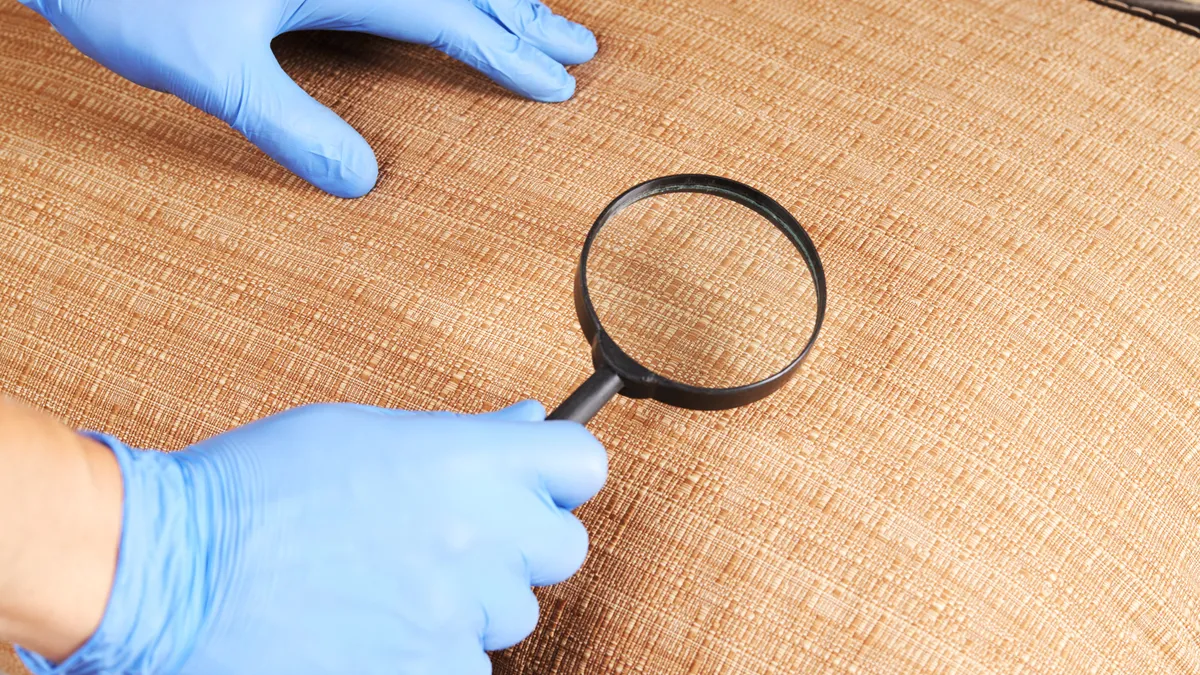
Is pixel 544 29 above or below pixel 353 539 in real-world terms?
above

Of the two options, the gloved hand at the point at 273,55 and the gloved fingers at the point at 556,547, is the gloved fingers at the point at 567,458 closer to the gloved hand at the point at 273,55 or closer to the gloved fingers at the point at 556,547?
the gloved fingers at the point at 556,547

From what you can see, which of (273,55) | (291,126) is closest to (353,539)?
(291,126)

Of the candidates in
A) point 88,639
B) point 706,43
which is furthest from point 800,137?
point 88,639

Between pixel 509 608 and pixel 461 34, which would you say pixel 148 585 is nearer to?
pixel 509 608

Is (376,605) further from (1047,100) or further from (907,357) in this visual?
(1047,100)

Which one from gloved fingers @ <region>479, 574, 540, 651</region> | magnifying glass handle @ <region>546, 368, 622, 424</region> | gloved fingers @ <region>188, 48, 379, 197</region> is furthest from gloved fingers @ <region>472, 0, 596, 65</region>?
gloved fingers @ <region>479, 574, 540, 651</region>
